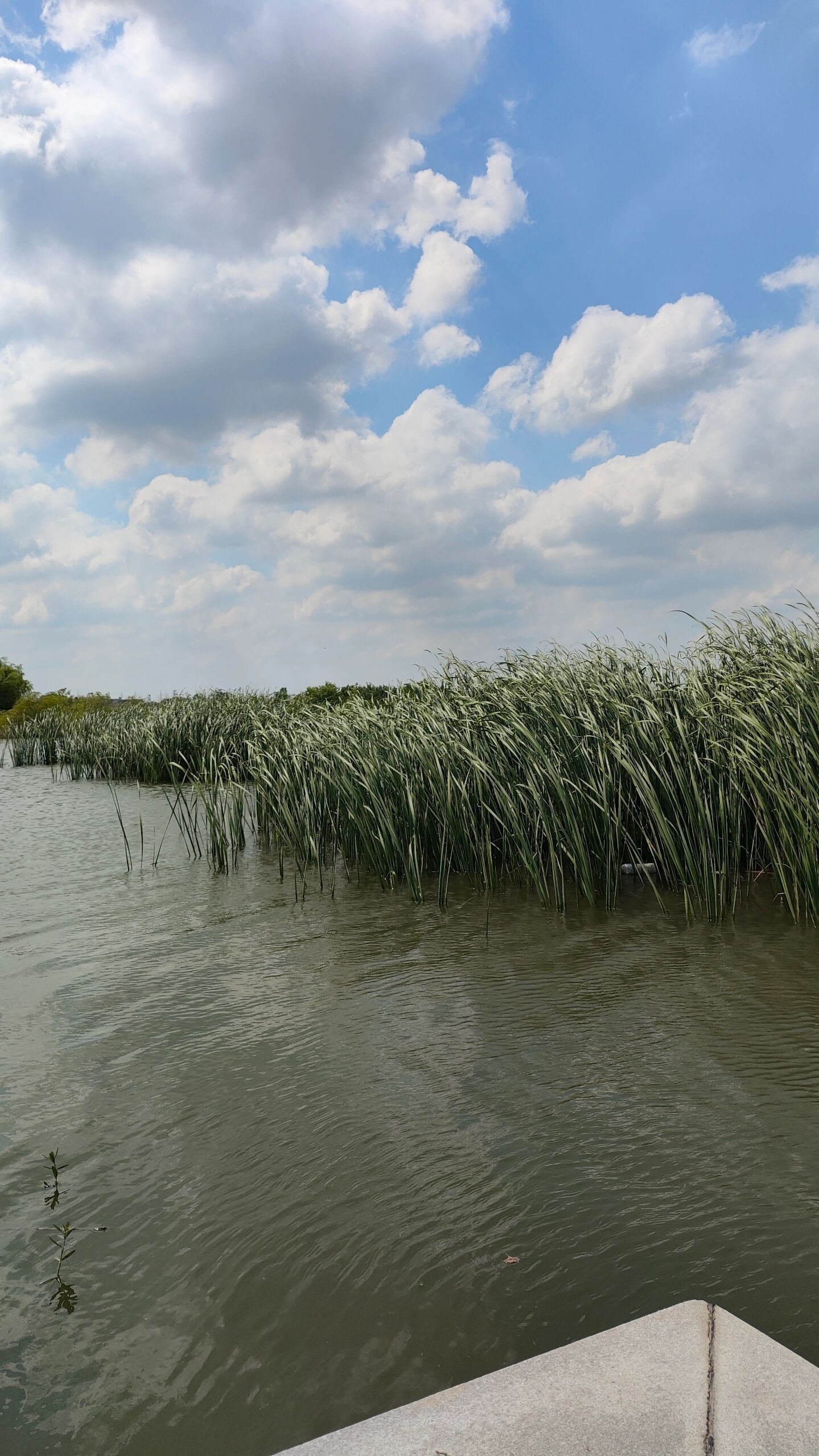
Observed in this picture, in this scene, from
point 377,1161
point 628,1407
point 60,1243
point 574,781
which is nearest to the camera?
point 628,1407

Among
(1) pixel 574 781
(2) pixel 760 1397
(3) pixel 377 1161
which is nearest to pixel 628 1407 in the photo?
(2) pixel 760 1397

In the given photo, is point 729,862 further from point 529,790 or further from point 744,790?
point 529,790

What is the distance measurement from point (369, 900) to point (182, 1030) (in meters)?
2.74

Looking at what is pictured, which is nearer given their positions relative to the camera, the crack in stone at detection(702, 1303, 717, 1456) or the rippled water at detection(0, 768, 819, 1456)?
the crack in stone at detection(702, 1303, 717, 1456)

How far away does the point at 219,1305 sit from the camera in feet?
7.41

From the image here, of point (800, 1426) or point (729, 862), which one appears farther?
point (729, 862)

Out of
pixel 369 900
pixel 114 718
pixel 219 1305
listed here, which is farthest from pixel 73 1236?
pixel 114 718

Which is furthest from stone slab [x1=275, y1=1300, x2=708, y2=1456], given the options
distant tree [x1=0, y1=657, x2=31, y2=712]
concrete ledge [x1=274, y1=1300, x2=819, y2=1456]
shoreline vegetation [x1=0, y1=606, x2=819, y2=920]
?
distant tree [x1=0, y1=657, x2=31, y2=712]

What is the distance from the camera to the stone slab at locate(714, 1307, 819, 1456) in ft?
4.85

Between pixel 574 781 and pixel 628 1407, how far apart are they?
516 centimetres

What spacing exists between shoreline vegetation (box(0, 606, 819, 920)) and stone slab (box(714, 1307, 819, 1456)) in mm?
4226

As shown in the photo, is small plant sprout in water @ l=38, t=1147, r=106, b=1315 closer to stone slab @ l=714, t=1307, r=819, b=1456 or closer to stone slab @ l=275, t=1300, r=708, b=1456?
stone slab @ l=275, t=1300, r=708, b=1456

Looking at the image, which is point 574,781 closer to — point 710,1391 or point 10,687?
point 710,1391

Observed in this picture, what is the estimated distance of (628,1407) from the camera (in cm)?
157
